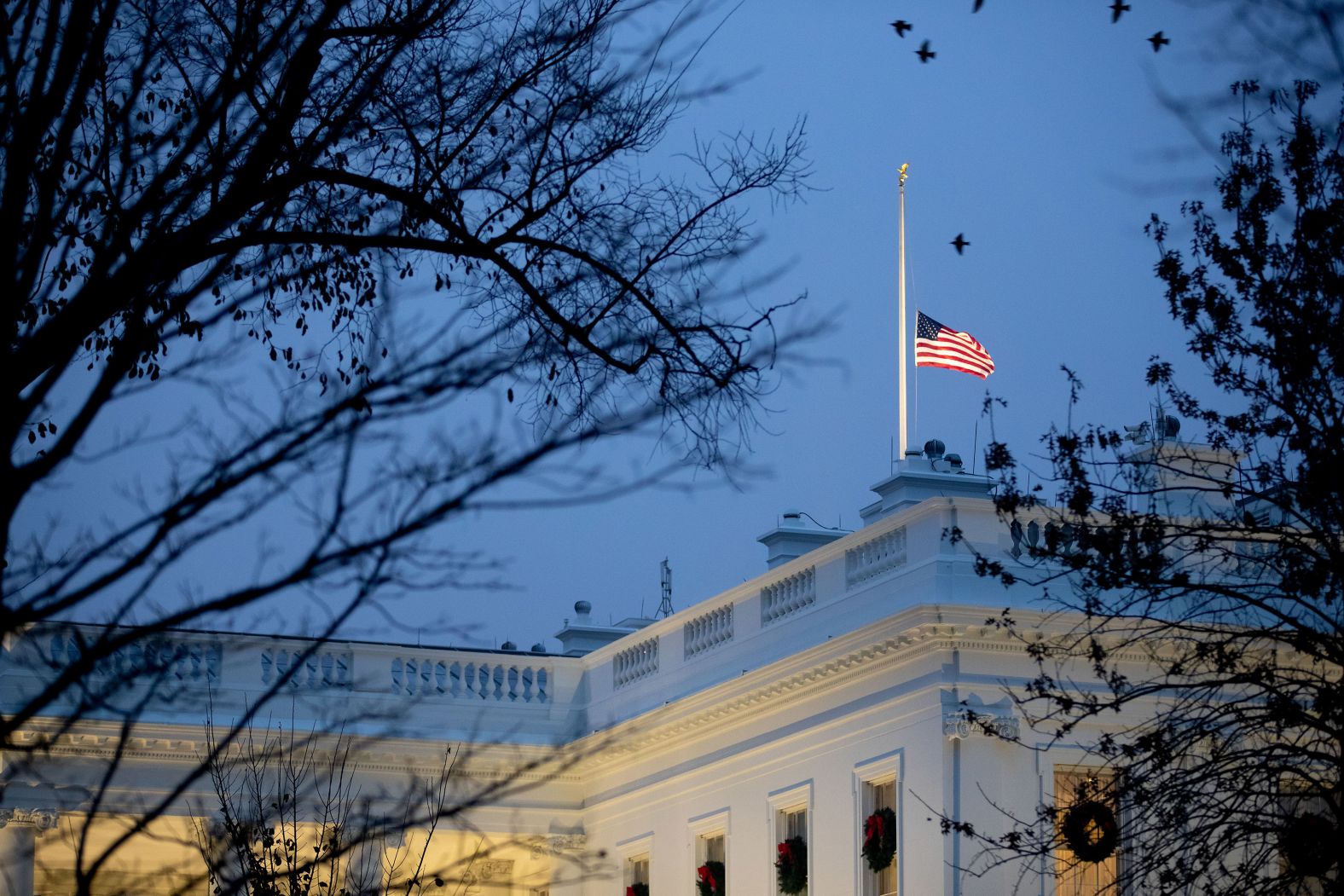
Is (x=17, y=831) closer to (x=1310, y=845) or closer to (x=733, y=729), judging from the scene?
(x=733, y=729)

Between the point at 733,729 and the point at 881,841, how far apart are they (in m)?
3.85

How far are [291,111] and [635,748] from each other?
71.4 ft

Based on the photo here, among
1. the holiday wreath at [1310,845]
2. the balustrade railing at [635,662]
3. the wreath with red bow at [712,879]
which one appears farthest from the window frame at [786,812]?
the holiday wreath at [1310,845]

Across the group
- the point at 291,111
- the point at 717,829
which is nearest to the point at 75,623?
Answer: the point at 291,111

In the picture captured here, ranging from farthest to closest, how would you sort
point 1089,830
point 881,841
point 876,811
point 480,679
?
point 480,679, point 876,811, point 881,841, point 1089,830

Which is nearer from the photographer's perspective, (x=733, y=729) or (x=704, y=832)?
(x=733, y=729)

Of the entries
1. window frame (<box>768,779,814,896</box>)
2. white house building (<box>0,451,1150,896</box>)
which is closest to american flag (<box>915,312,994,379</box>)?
white house building (<box>0,451,1150,896</box>)

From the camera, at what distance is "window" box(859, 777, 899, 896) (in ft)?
73.3

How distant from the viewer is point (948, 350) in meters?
27.2

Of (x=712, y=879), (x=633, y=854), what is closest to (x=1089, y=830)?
(x=712, y=879)

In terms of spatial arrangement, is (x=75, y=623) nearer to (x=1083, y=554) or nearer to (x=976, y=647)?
(x=1083, y=554)

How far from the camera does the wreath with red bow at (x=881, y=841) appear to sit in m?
22.1

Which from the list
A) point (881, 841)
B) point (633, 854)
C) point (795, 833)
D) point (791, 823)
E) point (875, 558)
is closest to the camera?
point (881, 841)

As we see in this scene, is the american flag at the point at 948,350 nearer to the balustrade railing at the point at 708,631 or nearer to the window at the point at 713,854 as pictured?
the balustrade railing at the point at 708,631
